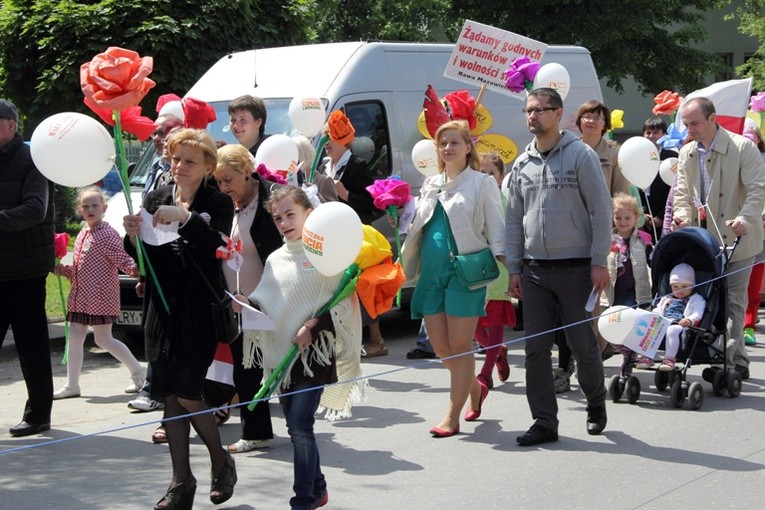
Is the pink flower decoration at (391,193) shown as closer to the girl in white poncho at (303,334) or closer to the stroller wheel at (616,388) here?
the girl in white poncho at (303,334)

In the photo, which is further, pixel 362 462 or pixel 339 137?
pixel 339 137

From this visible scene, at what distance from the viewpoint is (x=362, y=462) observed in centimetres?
691

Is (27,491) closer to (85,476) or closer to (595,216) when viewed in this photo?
(85,476)

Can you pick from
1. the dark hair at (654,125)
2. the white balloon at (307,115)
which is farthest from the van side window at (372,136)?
the dark hair at (654,125)

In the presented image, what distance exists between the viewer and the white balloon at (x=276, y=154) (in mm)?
7879

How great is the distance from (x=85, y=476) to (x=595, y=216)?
3262 mm

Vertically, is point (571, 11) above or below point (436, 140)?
above

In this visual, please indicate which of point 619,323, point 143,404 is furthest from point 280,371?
point 619,323

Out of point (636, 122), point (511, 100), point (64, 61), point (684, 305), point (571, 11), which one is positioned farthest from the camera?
point (636, 122)

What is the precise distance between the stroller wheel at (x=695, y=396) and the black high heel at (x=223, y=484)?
136 inches

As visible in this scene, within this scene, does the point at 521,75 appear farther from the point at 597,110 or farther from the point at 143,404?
the point at 143,404

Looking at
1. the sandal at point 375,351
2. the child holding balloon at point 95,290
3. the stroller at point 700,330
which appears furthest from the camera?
the sandal at point 375,351

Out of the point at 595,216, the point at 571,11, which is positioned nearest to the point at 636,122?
the point at 571,11

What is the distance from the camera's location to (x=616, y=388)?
834cm
